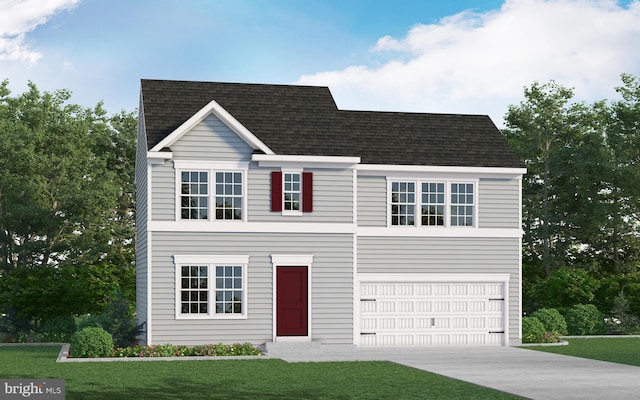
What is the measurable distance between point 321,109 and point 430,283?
673 centimetres

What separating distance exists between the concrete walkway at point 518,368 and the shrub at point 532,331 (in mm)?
2221

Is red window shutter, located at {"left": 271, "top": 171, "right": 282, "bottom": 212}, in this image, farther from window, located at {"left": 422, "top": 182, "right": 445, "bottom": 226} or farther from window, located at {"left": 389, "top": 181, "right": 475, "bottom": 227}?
window, located at {"left": 422, "top": 182, "right": 445, "bottom": 226}

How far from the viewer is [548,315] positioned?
108 feet

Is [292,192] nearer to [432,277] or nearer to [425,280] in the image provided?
[425,280]

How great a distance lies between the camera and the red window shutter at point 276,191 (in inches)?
1089

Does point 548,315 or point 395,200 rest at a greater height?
point 395,200

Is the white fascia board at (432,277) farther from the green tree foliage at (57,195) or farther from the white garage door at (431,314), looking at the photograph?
→ the green tree foliage at (57,195)

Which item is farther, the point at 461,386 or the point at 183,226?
the point at 183,226

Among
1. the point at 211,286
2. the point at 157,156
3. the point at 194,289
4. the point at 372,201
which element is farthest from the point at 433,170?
the point at 157,156

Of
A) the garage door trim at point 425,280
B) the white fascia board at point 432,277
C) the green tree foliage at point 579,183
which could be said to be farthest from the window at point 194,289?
the green tree foliage at point 579,183

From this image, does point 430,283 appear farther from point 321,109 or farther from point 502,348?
point 321,109

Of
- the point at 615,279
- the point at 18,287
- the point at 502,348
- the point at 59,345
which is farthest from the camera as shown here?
the point at 615,279

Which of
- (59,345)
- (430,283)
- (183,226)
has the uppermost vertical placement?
(183,226)

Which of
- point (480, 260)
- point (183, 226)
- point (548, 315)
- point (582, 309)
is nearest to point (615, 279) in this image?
point (582, 309)
